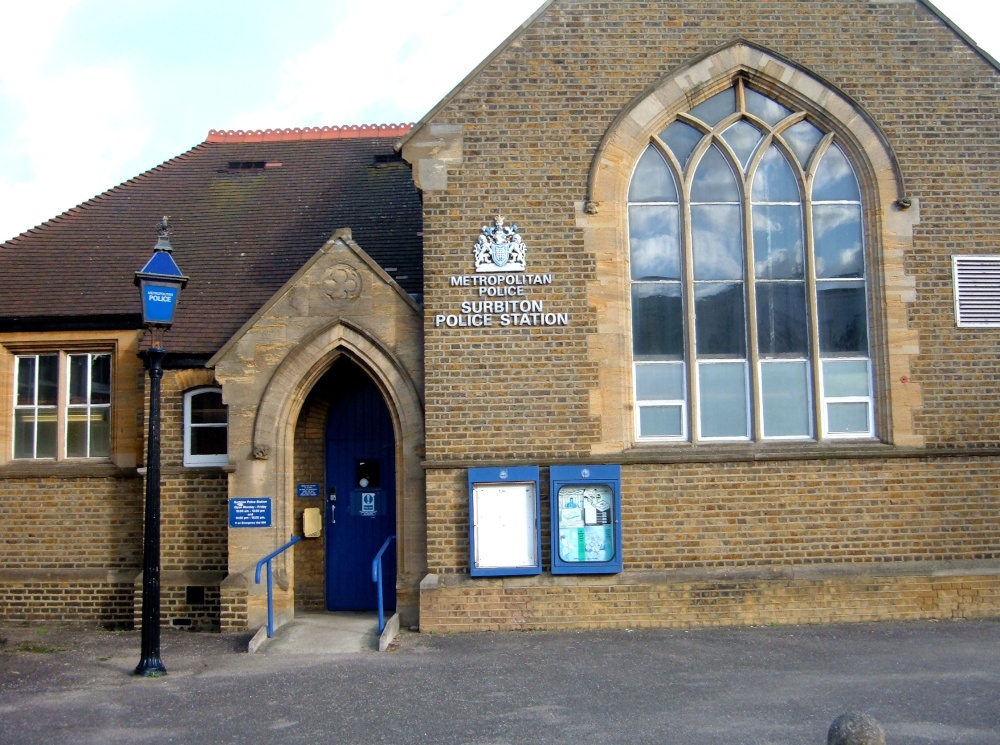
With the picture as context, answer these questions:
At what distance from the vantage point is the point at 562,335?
1120 cm

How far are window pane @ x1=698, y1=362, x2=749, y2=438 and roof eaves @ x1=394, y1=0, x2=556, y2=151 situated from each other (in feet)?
13.9

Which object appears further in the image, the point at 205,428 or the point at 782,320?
the point at 205,428

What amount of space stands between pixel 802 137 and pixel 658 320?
2.83 metres

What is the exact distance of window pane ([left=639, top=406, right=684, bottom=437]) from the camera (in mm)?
11383

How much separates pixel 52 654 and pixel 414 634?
3832 mm

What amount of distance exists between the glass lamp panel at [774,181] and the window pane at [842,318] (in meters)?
1.14

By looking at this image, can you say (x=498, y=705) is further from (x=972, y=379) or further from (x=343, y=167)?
(x=343, y=167)

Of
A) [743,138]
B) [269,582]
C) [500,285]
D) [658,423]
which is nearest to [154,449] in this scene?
[269,582]

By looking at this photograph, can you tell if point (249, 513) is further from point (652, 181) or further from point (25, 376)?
point (652, 181)

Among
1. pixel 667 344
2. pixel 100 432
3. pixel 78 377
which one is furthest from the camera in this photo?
pixel 78 377

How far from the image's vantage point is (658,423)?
11.4 metres

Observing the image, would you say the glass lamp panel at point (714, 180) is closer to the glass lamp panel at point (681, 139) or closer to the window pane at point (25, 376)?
the glass lamp panel at point (681, 139)

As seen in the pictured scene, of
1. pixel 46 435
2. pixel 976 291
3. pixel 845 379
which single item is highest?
pixel 976 291

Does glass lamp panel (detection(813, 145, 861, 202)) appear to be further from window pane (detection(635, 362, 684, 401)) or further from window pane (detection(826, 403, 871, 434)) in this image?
window pane (detection(635, 362, 684, 401))
